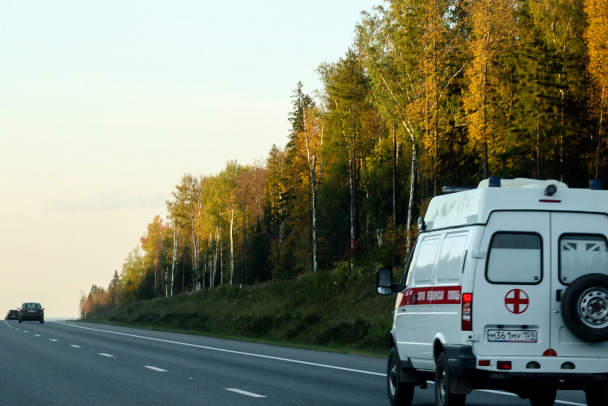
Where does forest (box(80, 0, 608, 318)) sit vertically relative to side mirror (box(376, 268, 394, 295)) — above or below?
above

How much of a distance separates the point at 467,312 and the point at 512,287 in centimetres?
51

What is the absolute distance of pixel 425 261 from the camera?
40.2ft

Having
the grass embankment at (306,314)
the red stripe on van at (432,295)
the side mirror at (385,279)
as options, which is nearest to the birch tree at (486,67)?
the grass embankment at (306,314)

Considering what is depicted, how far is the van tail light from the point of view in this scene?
1038 cm

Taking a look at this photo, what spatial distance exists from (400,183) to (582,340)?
58.2 metres

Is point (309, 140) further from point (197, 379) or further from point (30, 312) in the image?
point (197, 379)

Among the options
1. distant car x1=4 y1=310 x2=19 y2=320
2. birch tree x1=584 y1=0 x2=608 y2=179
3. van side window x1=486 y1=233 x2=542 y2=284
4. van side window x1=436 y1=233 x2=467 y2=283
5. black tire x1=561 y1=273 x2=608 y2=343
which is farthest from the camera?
distant car x1=4 y1=310 x2=19 y2=320

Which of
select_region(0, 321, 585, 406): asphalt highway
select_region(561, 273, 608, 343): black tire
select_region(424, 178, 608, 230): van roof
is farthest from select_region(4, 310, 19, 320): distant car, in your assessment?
select_region(561, 273, 608, 343): black tire

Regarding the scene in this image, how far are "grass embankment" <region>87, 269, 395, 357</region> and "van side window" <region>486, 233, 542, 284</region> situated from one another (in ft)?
51.6

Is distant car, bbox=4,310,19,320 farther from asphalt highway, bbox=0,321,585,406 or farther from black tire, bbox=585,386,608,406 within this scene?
black tire, bbox=585,386,608,406

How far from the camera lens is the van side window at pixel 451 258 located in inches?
427

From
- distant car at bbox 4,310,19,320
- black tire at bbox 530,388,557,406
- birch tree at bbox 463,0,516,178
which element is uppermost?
birch tree at bbox 463,0,516,178

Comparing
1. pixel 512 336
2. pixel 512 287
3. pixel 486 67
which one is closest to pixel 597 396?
pixel 512 336

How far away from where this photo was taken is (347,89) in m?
70.4
